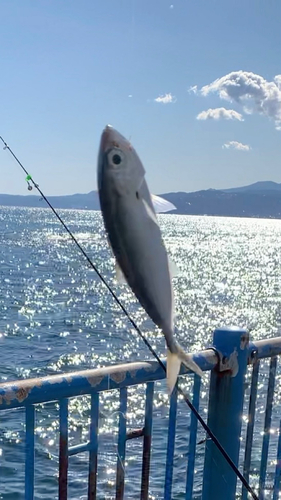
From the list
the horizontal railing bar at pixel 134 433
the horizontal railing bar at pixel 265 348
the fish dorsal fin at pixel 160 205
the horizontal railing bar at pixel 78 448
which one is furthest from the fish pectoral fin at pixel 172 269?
the horizontal railing bar at pixel 265 348

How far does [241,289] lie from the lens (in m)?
48.4

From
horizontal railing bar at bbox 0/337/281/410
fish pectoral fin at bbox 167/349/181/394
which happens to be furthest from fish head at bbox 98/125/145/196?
horizontal railing bar at bbox 0/337/281/410

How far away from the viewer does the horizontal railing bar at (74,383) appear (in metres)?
2.31

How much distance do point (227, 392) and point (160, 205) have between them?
2.14 m

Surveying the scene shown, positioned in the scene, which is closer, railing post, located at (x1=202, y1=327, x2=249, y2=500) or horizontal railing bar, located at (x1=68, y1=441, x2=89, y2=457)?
horizontal railing bar, located at (x1=68, y1=441, x2=89, y2=457)

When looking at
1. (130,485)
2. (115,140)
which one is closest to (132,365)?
(115,140)

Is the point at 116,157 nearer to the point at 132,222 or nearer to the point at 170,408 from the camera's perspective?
the point at 132,222

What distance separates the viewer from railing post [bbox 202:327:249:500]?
3080 millimetres

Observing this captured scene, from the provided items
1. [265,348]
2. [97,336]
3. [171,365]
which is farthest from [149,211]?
[97,336]

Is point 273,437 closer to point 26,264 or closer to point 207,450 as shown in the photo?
point 207,450

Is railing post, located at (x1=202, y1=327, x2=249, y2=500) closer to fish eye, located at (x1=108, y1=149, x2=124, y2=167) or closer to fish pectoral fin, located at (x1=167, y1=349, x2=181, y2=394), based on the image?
fish pectoral fin, located at (x1=167, y1=349, x2=181, y2=394)

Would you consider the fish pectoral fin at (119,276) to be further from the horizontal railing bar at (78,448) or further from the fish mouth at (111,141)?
the horizontal railing bar at (78,448)

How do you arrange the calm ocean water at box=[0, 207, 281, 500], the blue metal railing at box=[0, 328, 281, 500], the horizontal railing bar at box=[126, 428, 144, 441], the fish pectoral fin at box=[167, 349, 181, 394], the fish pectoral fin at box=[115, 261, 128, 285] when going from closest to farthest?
the fish pectoral fin at box=[115, 261, 128, 285] < the fish pectoral fin at box=[167, 349, 181, 394] < the blue metal railing at box=[0, 328, 281, 500] < the horizontal railing bar at box=[126, 428, 144, 441] < the calm ocean water at box=[0, 207, 281, 500]

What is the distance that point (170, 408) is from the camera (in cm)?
298
